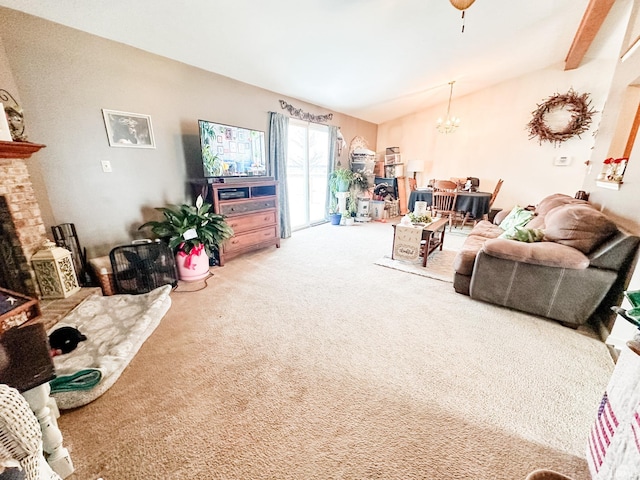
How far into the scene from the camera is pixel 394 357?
1.67 m

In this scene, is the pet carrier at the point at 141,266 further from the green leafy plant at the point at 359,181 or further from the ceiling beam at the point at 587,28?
the ceiling beam at the point at 587,28

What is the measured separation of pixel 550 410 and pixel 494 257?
1177 millimetres

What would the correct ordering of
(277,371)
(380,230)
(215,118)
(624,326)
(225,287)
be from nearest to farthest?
(277,371) < (624,326) < (225,287) < (215,118) < (380,230)

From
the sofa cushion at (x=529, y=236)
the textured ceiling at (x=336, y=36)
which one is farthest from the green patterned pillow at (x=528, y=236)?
the textured ceiling at (x=336, y=36)

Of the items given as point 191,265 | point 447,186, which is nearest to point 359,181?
point 447,186

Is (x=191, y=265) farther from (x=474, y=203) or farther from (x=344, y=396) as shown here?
(x=474, y=203)

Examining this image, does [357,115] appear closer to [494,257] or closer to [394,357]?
[494,257]

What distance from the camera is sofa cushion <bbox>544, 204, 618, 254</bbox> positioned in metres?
1.89

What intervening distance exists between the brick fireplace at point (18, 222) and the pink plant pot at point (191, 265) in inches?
40.0

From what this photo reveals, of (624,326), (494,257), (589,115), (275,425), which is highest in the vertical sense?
(589,115)

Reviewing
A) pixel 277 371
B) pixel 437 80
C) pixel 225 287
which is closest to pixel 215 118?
pixel 225 287

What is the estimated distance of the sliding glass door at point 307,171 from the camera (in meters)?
4.70

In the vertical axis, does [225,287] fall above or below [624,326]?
below

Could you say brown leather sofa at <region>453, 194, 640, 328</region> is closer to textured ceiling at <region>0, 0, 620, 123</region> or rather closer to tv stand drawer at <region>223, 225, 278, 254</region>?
textured ceiling at <region>0, 0, 620, 123</region>
